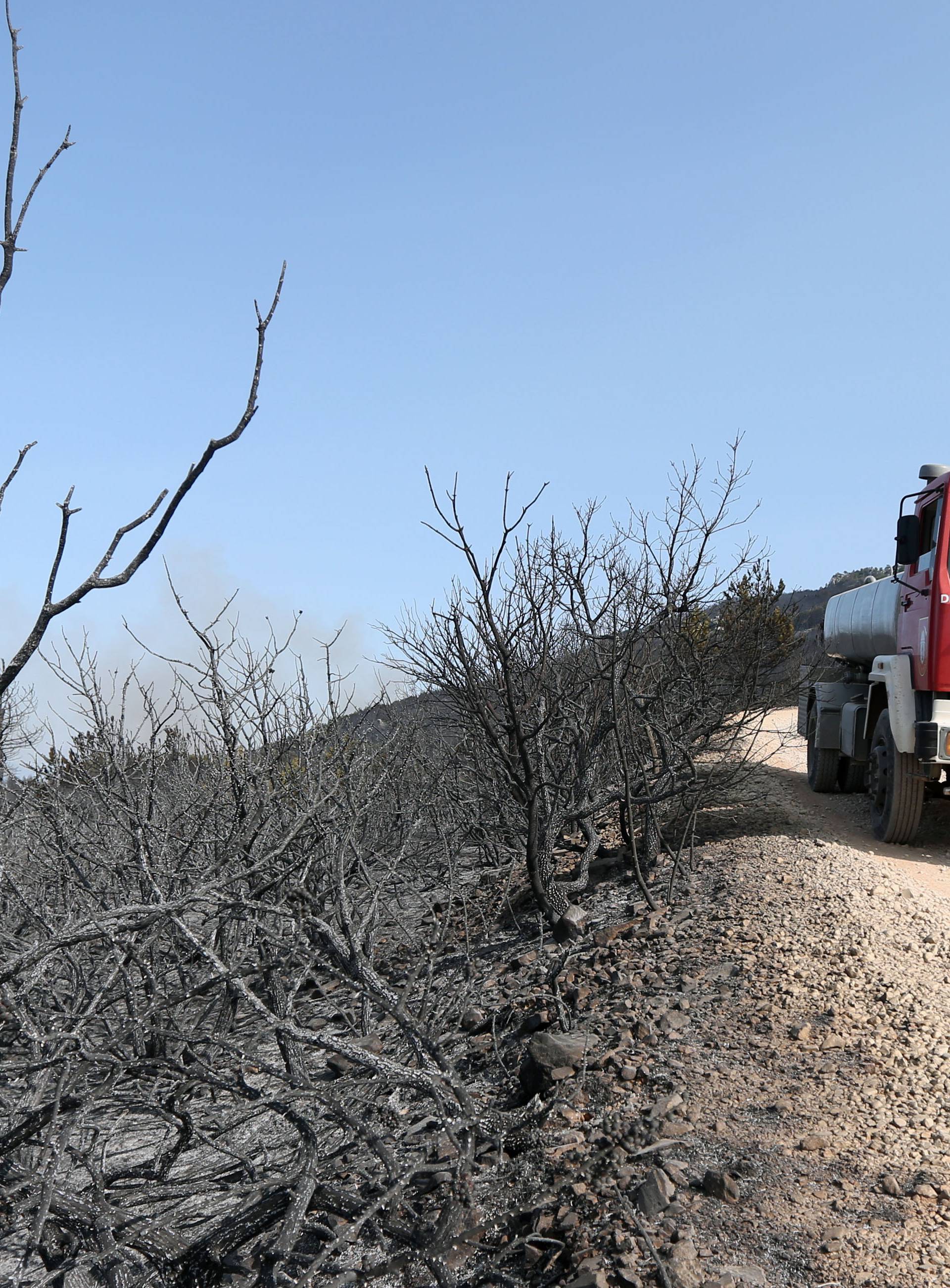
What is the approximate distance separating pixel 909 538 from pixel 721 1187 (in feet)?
19.2

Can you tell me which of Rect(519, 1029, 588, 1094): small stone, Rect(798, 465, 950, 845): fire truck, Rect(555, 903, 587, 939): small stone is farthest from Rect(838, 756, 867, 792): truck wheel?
Rect(519, 1029, 588, 1094): small stone

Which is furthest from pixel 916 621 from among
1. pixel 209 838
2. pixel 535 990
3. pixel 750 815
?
pixel 209 838

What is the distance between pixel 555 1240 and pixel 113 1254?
173 cm

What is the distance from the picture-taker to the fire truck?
306 inches

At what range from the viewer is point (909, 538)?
27.2 feet

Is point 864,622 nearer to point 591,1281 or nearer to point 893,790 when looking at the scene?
point 893,790

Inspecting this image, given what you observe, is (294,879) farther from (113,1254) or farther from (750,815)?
(750,815)

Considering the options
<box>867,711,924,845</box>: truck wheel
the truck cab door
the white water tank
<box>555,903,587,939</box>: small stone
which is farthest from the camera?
the white water tank

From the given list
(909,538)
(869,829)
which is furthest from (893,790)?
(909,538)

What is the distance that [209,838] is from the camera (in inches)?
268

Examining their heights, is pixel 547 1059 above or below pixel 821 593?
below

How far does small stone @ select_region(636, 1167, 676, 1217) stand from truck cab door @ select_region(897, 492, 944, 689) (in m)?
4.97

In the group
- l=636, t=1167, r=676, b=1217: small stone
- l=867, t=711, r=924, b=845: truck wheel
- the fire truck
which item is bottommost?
l=636, t=1167, r=676, b=1217: small stone

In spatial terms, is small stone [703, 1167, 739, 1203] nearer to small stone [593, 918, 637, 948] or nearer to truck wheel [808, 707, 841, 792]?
small stone [593, 918, 637, 948]
